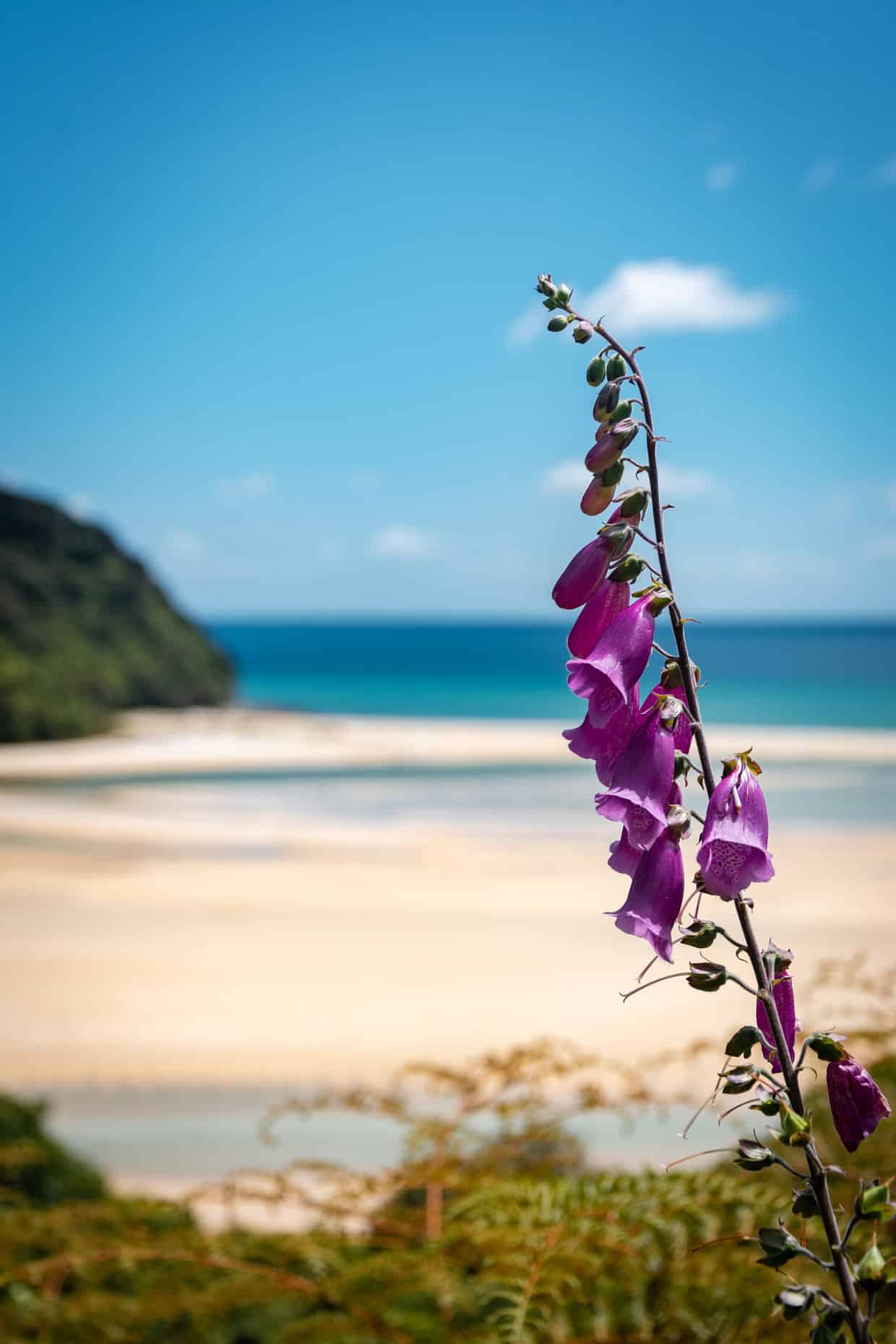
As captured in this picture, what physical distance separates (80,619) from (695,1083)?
36961mm

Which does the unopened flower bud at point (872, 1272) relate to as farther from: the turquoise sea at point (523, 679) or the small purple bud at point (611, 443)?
the turquoise sea at point (523, 679)

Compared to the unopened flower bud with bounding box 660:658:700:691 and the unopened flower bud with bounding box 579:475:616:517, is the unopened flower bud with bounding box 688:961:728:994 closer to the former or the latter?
the unopened flower bud with bounding box 660:658:700:691

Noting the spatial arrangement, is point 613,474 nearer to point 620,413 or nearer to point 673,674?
point 620,413

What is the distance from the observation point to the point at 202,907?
11.9 meters

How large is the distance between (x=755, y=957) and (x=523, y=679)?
58.3 metres

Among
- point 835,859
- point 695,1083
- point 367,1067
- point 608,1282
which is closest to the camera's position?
point 608,1282

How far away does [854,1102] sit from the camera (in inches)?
38.2

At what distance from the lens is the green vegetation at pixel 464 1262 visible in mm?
1757

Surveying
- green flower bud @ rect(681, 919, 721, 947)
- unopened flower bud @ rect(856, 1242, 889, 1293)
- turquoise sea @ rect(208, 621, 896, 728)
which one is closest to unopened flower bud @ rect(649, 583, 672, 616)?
green flower bud @ rect(681, 919, 721, 947)

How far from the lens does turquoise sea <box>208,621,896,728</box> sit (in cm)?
4172

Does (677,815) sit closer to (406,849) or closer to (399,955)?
(399,955)

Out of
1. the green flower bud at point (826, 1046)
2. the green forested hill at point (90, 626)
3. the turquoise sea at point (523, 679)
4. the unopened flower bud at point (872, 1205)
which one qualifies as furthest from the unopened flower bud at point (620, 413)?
the green forested hill at point (90, 626)

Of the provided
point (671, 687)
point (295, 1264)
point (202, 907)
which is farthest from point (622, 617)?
point (202, 907)

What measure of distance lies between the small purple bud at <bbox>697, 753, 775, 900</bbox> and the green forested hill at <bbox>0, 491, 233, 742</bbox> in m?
32.4
